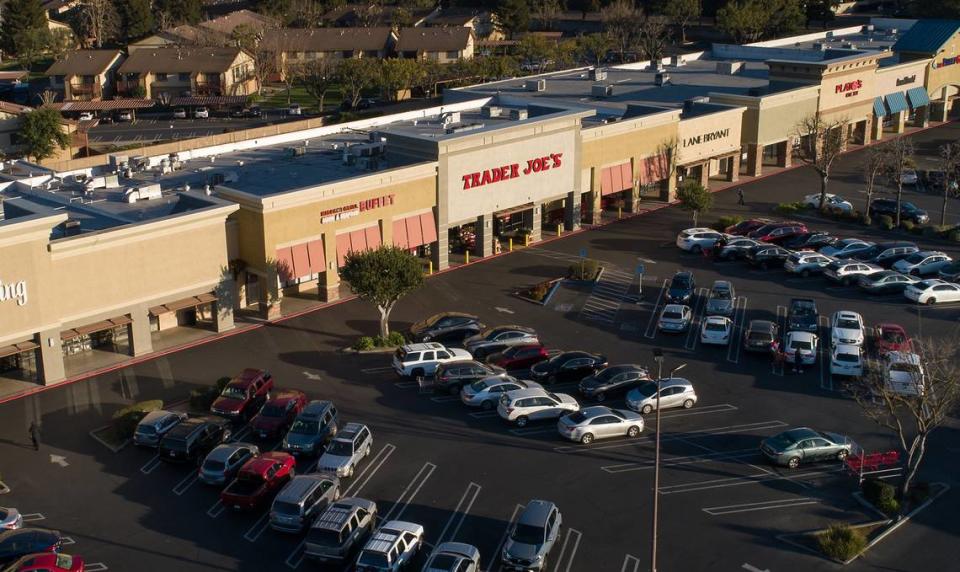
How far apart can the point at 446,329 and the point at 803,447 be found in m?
17.9

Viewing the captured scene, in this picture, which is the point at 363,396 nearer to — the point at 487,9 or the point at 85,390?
the point at 85,390

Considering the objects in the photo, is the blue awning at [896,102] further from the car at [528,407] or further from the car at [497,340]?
the car at [528,407]

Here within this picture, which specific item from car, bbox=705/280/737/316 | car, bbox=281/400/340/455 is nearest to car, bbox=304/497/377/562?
car, bbox=281/400/340/455

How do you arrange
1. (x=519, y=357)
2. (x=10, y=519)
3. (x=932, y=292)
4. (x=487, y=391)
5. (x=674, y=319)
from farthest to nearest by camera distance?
1. (x=932, y=292)
2. (x=674, y=319)
3. (x=519, y=357)
4. (x=487, y=391)
5. (x=10, y=519)

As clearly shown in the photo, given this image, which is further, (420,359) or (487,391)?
(420,359)

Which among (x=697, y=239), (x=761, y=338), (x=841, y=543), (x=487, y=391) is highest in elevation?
(x=697, y=239)

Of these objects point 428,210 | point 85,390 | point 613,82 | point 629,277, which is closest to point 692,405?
point 629,277

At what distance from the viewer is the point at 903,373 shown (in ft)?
137

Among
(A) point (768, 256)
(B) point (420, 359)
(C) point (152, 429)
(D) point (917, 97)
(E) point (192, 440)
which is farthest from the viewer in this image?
(D) point (917, 97)

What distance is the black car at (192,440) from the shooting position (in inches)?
1451

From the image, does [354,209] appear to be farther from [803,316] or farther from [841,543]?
[841,543]

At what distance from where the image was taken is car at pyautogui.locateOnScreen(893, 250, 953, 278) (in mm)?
57375

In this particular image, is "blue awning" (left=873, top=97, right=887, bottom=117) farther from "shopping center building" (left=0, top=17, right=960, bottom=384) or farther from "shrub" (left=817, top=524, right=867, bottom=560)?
"shrub" (left=817, top=524, right=867, bottom=560)

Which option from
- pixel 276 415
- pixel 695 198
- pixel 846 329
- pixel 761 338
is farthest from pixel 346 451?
pixel 695 198
